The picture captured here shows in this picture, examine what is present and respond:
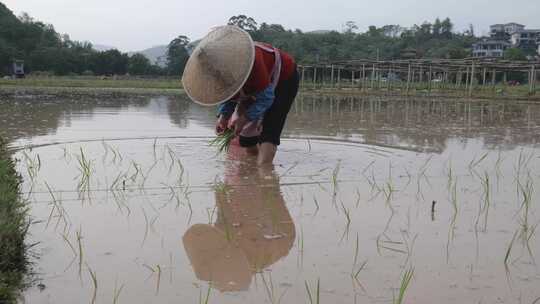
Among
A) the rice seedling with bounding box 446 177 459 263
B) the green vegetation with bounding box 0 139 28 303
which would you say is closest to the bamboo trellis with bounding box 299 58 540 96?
the rice seedling with bounding box 446 177 459 263

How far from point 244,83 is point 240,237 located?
1593mm

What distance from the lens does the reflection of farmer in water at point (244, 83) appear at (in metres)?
3.77

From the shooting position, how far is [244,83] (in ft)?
12.4

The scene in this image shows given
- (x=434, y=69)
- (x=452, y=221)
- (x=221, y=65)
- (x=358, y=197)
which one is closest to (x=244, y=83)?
(x=221, y=65)

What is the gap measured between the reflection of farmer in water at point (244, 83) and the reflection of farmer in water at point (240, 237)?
0.75 metres

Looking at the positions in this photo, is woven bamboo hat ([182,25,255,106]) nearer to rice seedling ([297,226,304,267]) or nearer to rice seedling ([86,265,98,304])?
rice seedling ([297,226,304,267])

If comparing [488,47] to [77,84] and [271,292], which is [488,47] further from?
[271,292]

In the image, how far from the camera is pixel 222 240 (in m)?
2.39

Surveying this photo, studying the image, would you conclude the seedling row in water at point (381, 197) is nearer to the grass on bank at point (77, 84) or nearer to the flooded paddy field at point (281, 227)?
the flooded paddy field at point (281, 227)

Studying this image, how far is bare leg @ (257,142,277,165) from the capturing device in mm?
4414

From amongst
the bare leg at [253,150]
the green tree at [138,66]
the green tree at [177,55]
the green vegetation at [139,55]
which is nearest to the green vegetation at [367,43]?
the green vegetation at [139,55]

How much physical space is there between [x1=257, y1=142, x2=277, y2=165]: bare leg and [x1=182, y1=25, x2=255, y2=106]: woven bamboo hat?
753 mm

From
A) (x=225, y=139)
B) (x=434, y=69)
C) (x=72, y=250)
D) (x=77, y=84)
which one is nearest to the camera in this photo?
(x=72, y=250)

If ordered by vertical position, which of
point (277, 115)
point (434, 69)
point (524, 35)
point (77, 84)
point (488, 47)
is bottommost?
point (77, 84)
